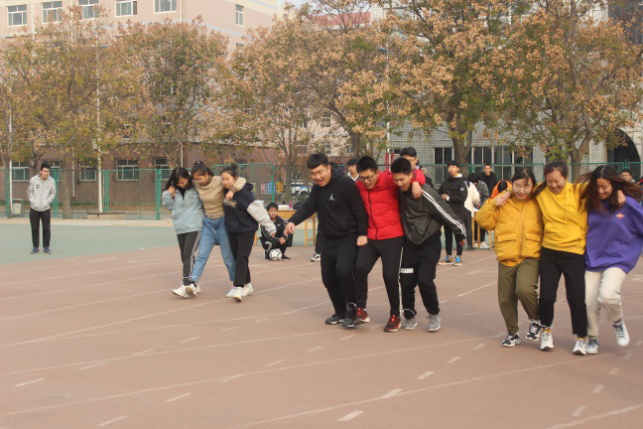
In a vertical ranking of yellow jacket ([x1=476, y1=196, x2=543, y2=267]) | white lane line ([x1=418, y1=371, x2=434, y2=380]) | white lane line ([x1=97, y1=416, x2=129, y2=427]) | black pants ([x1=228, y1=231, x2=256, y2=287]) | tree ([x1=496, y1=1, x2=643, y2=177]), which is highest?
Result: tree ([x1=496, y1=1, x2=643, y2=177])

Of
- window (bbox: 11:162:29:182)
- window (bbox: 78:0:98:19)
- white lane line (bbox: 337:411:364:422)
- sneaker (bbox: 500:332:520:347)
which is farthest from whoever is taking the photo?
window (bbox: 78:0:98:19)

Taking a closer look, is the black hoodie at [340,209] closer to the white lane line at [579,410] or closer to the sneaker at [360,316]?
the sneaker at [360,316]

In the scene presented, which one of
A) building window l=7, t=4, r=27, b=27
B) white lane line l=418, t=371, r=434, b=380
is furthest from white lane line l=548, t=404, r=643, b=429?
building window l=7, t=4, r=27, b=27

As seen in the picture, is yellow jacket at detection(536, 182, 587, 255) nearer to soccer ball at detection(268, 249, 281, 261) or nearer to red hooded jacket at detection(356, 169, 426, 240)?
red hooded jacket at detection(356, 169, 426, 240)

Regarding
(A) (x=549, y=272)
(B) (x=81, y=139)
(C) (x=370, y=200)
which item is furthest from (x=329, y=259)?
(B) (x=81, y=139)

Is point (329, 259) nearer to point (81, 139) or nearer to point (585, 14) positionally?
point (585, 14)

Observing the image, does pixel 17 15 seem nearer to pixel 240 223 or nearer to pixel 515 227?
pixel 240 223

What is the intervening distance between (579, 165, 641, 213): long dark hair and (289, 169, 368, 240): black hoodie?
2.26 metres

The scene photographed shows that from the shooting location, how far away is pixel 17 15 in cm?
5681

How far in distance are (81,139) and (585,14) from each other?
67.9 ft

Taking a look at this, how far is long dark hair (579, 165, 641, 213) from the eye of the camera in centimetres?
733

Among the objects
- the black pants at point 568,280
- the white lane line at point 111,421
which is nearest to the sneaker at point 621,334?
the black pants at point 568,280

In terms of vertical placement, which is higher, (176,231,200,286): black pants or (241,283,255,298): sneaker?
(176,231,200,286): black pants

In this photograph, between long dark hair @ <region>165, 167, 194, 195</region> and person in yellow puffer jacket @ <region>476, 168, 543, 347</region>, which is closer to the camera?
person in yellow puffer jacket @ <region>476, 168, 543, 347</region>
